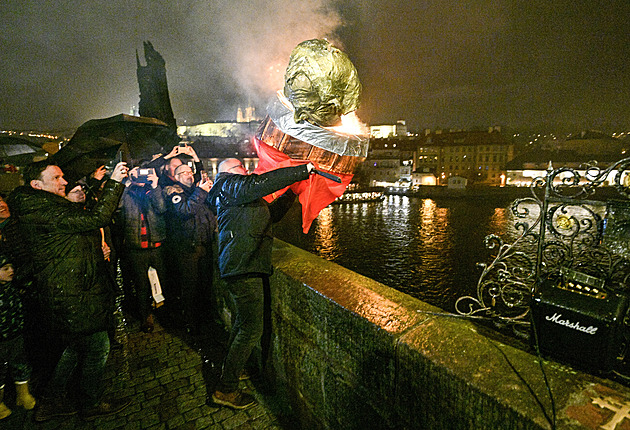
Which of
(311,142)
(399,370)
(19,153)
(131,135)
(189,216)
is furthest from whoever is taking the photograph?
(19,153)

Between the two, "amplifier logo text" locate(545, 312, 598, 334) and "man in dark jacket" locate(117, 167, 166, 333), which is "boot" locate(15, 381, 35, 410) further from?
"amplifier logo text" locate(545, 312, 598, 334)

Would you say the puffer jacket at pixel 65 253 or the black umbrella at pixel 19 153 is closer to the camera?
the puffer jacket at pixel 65 253

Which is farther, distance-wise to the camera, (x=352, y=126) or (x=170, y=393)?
(x=170, y=393)

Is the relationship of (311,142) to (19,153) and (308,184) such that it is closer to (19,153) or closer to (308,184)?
(308,184)

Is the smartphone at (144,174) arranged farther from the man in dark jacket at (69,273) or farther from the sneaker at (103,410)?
the sneaker at (103,410)

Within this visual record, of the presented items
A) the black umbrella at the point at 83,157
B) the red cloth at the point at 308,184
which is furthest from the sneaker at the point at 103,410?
the black umbrella at the point at 83,157

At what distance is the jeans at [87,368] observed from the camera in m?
2.83

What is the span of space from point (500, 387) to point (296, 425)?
77.1 inches

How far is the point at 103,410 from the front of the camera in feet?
9.30

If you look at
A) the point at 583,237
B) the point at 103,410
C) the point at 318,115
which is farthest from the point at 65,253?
the point at 583,237

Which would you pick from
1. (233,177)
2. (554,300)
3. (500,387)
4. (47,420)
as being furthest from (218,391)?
(554,300)

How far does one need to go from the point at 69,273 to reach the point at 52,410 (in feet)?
4.26

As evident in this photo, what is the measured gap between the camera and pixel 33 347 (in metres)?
3.63

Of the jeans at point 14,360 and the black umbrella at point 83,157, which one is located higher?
the black umbrella at point 83,157
